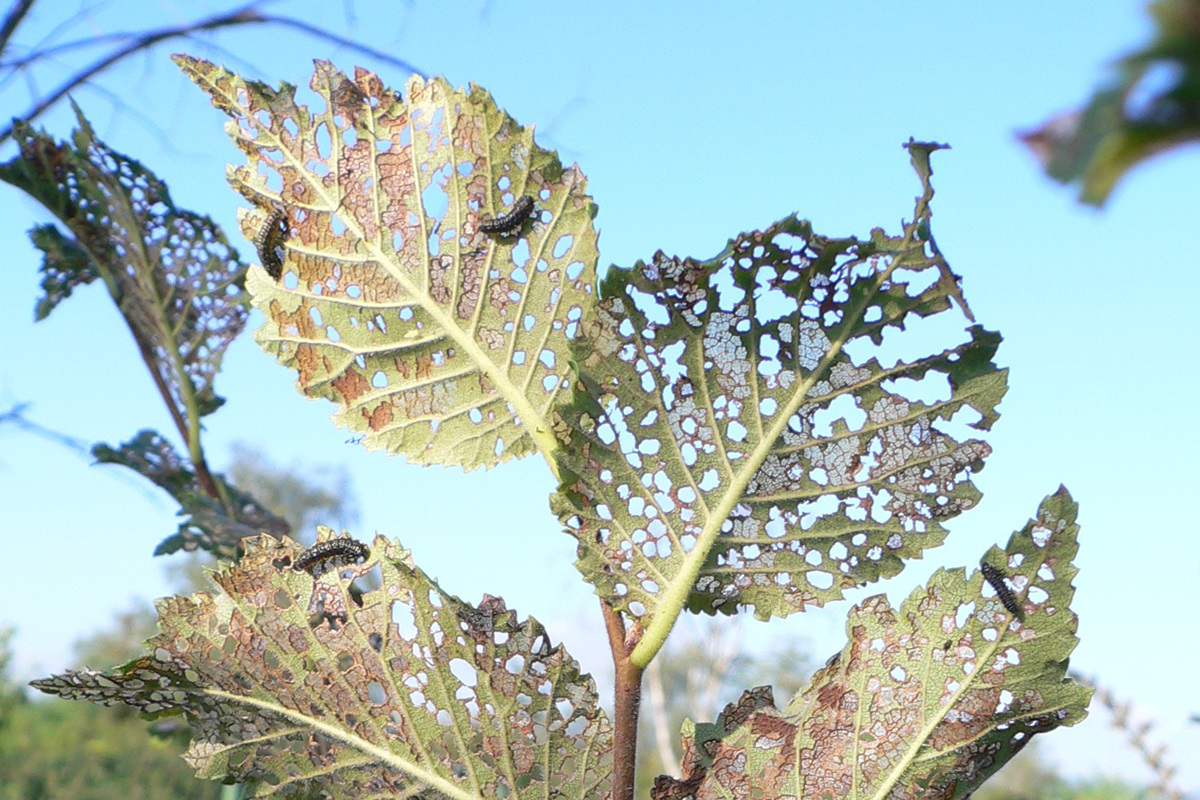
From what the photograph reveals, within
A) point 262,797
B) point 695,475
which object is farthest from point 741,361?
point 262,797

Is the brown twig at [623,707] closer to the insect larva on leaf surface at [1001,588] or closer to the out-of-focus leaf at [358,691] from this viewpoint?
the out-of-focus leaf at [358,691]

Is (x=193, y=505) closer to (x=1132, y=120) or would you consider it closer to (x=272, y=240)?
(x=272, y=240)

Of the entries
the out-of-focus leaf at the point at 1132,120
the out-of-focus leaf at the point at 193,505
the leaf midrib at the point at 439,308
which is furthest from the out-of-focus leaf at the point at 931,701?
the out-of-focus leaf at the point at 193,505

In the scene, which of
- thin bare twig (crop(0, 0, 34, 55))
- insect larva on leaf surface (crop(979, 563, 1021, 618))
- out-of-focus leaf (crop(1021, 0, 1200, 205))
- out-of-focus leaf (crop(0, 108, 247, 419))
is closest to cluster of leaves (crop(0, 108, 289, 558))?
out-of-focus leaf (crop(0, 108, 247, 419))

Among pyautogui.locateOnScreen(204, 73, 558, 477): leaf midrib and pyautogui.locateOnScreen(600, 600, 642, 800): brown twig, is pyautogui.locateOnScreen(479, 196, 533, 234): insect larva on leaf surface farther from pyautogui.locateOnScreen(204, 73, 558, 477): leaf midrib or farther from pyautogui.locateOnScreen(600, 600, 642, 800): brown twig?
pyautogui.locateOnScreen(600, 600, 642, 800): brown twig

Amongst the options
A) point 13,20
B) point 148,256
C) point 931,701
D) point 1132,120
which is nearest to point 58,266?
point 148,256

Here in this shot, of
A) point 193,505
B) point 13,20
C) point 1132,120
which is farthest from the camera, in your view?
point 13,20
